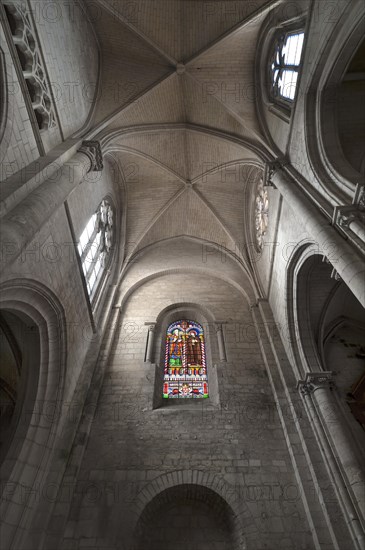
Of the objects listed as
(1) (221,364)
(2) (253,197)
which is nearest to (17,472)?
(1) (221,364)

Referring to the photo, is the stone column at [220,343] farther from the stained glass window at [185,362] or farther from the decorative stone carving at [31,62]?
the decorative stone carving at [31,62]

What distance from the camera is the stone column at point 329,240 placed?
432 cm

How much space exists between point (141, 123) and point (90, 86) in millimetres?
1734

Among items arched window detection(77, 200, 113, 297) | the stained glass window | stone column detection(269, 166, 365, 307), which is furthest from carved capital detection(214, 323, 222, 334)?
stone column detection(269, 166, 365, 307)

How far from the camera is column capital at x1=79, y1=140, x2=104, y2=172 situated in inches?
284

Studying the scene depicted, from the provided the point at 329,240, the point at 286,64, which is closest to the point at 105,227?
the point at 286,64

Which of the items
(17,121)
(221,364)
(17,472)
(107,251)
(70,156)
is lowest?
(17,472)

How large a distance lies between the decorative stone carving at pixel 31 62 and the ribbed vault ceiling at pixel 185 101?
2292mm

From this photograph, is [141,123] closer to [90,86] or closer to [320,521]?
[90,86]

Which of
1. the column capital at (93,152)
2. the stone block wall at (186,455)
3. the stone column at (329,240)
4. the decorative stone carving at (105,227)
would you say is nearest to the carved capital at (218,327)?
the stone block wall at (186,455)

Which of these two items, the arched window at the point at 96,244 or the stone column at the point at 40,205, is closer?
the stone column at the point at 40,205

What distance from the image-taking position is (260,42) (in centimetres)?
854

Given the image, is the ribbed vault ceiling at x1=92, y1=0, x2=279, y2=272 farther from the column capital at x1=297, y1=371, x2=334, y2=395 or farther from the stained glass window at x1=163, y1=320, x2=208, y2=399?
the column capital at x1=297, y1=371, x2=334, y2=395

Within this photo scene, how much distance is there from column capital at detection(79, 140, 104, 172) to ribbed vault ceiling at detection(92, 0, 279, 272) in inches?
41.4
